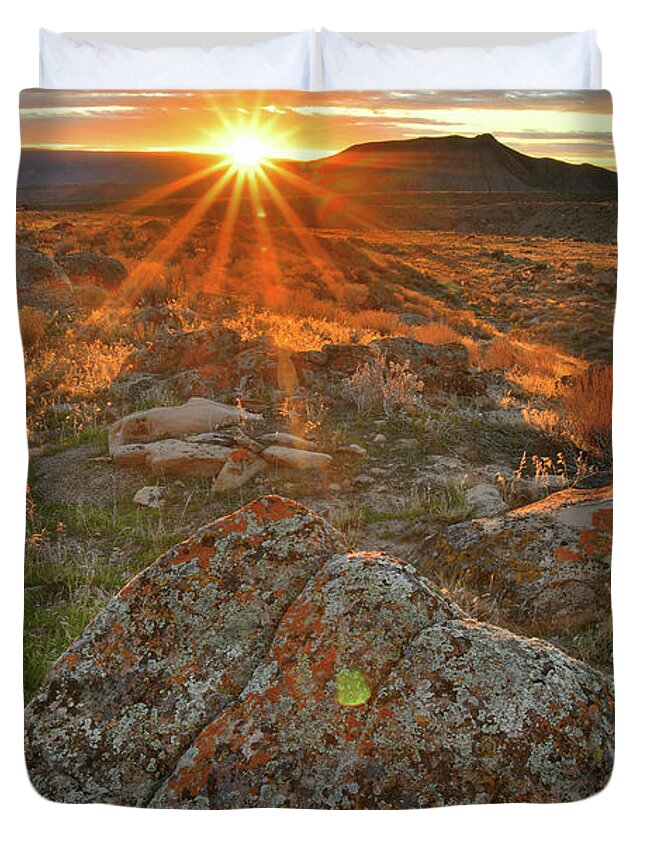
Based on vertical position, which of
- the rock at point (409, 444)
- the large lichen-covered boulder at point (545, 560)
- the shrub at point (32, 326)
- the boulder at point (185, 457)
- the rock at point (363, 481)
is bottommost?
the large lichen-covered boulder at point (545, 560)

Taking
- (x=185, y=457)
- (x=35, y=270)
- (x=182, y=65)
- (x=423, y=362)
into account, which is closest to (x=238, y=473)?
(x=185, y=457)

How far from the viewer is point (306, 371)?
235 inches

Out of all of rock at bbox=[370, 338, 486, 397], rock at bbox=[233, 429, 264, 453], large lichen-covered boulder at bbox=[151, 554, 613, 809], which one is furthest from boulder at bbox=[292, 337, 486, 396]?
large lichen-covered boulder at bbox=[151, 554, 613, 809]

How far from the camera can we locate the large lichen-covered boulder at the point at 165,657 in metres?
5.30

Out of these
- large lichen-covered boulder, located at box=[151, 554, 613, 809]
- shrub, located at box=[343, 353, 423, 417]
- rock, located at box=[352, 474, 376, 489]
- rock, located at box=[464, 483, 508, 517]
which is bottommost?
large lichen-covered boulder, located at box=[151, 554, 613, 809]

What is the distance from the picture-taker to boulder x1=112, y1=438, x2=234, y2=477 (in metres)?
5.88

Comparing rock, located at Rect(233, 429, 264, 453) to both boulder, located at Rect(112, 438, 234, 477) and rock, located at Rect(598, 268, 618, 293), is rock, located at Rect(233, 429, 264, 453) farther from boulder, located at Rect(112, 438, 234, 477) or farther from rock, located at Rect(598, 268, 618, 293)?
rock, located at Rect(598, 268, 618, 293)

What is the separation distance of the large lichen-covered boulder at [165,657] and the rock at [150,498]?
0.38m

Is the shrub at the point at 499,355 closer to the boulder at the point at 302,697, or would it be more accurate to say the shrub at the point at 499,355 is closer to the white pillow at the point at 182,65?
the boulder at the point at 302,697

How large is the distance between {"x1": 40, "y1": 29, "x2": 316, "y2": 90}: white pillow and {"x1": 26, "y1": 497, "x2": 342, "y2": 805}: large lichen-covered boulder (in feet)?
8.14

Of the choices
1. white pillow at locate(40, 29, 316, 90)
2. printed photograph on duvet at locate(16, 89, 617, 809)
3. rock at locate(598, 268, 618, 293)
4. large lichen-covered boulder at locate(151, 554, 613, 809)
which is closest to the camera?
large lichen-covered boulder at locate(151, 554, 613, 809)

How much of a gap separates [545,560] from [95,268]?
2.76m

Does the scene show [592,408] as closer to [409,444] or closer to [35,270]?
[409,444]

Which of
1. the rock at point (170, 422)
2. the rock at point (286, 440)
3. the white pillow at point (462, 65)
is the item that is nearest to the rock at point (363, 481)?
the rock at point (286, 440)
